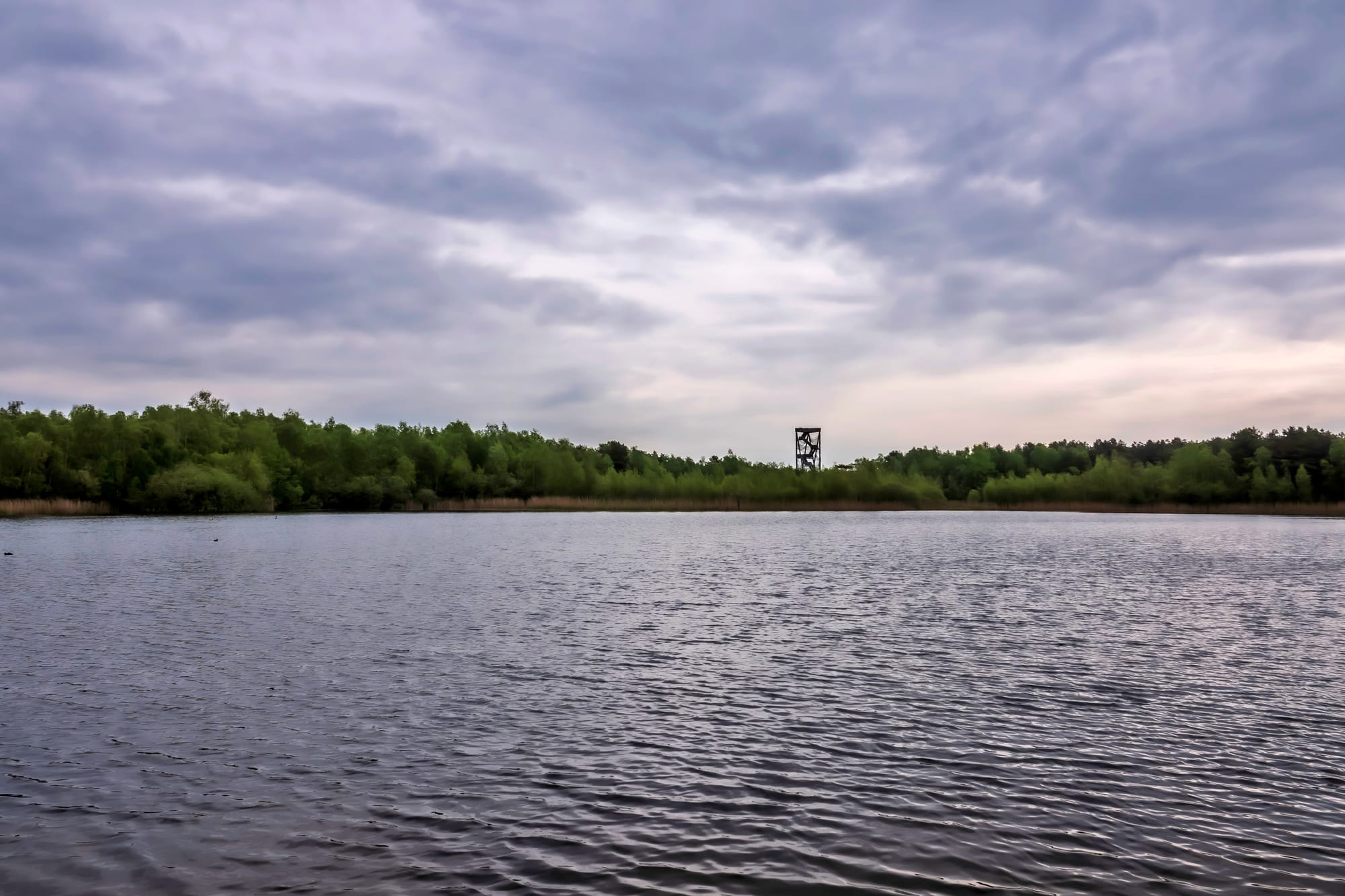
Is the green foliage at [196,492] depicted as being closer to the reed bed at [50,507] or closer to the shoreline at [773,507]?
the shoreline at [773,507]

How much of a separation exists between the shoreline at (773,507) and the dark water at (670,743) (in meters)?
111

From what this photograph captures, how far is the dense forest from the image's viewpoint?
404 feet

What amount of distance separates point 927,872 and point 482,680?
1147 centimetres

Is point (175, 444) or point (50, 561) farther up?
point (175, 444)

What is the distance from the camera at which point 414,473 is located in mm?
159875

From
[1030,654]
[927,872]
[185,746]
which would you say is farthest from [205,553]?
[927,872]

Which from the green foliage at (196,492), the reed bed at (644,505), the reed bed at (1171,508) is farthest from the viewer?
the reed bed at (644,505)

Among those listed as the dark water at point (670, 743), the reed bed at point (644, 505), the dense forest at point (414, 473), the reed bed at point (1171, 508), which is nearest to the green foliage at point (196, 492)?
the dense forest at point (414, 473)

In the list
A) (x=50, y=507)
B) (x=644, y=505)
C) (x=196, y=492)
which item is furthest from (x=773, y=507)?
(x=50, y=507)

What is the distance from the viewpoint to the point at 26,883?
881cm

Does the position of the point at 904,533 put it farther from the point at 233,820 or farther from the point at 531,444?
the point at 531,444

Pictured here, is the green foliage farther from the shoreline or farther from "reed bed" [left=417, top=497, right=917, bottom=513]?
"reed bed" [left=417, top=497, right=917, bottom=513]

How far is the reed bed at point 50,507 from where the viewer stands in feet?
350

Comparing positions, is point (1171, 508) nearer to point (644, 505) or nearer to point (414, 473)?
point (644, 505)
